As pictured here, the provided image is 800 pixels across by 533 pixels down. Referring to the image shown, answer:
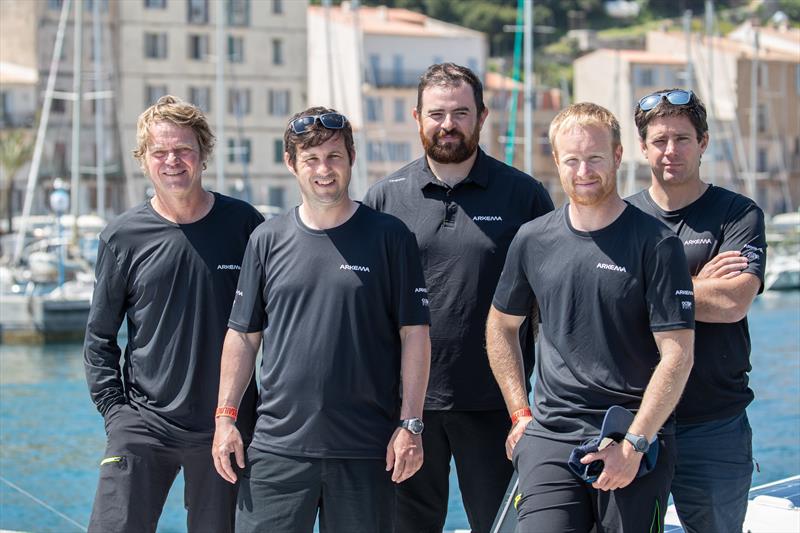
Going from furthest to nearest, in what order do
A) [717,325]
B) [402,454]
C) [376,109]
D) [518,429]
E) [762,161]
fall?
[762,161] → [376,109] → [717,325] → [518,429] → [402,454]

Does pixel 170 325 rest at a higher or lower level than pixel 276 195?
lower

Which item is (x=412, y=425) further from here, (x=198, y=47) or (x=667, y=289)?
(x=198, y=47)

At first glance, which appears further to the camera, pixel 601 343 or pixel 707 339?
pixel 707 339

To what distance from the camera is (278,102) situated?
6325 centimetres

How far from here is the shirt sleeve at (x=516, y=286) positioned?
180 inches

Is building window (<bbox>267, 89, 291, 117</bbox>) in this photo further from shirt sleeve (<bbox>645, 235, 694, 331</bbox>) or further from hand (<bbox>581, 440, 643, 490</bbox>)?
hand (<bbox>581, 440, 643, 490</bbox>)

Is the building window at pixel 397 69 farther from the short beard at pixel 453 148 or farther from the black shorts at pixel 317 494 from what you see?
the black shorts at pixel 317 494

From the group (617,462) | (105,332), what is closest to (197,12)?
(105,332)

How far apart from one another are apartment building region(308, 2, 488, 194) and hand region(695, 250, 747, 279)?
185ft

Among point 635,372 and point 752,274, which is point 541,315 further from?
point 752,274

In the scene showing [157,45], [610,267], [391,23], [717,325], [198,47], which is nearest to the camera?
[610,267]

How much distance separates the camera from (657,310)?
4.27 meters

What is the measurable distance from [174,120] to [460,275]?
1.29 metres

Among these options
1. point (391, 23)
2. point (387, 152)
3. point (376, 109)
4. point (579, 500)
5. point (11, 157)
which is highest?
point (391, 23)
